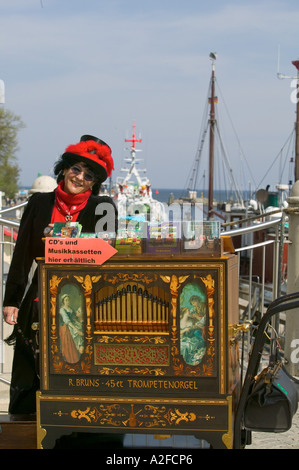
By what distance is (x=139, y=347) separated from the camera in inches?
114

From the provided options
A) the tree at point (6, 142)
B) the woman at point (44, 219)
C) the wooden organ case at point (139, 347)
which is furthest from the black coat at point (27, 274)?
the tree at point (6, 142)

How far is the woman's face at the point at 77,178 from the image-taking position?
10.9 ft

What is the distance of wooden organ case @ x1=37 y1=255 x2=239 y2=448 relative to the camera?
2.84 m

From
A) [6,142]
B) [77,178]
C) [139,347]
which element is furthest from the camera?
[6,142]

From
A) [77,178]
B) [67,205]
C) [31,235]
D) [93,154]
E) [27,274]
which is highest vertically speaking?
[93,154]

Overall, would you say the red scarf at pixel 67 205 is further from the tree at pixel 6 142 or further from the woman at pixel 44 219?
the tree at pixel 6 142

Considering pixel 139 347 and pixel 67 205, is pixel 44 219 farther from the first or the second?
pixel 139 347

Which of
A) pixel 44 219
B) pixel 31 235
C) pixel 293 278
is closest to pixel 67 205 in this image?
pixel 44 219

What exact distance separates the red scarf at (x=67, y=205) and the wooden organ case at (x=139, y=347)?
0.48 metres

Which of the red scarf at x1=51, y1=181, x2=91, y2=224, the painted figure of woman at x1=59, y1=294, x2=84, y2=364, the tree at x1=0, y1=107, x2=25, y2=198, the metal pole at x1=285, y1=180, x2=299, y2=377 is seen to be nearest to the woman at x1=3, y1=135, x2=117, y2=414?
the red scarf at x1=51, y1=181, x2=91, y2=224

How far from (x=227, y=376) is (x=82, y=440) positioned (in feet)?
3.35

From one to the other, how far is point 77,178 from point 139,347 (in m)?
0.97
